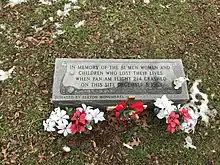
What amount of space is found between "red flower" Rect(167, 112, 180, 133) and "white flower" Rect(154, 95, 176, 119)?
2.1 inches

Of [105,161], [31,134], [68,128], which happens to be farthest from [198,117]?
[31,134]

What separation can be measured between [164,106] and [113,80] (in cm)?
62

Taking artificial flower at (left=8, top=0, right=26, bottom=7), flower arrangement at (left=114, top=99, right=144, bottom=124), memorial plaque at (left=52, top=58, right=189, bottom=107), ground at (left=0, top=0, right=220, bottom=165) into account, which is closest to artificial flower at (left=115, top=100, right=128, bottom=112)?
flower arrangement at (left=114, top=99, right=144, bottom=124)

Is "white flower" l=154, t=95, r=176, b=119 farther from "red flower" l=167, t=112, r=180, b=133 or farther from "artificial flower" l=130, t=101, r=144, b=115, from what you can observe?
"artificial flower" l=130, t=101, r=144, b=115

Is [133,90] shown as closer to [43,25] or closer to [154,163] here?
[154,163]

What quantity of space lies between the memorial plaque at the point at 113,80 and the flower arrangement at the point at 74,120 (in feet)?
0.43

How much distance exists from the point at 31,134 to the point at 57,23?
5.18 feet

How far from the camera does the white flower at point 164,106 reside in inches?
154

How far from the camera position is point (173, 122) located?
387 centimetres

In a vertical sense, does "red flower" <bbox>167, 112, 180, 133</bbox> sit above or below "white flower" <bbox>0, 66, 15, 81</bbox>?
below

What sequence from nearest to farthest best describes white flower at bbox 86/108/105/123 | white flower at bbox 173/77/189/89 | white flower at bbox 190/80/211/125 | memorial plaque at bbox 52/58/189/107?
white flower at bbox 86/108/105/123
memorial plaque at bbox 52/58/189/107
white flower at bbox 173/77/189/89
white flower at bbox 190/80/211/125

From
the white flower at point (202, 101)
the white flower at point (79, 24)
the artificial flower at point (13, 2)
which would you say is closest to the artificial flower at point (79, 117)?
the white flower at point (202, 101)

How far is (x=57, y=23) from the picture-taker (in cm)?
485

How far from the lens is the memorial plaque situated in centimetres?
397
